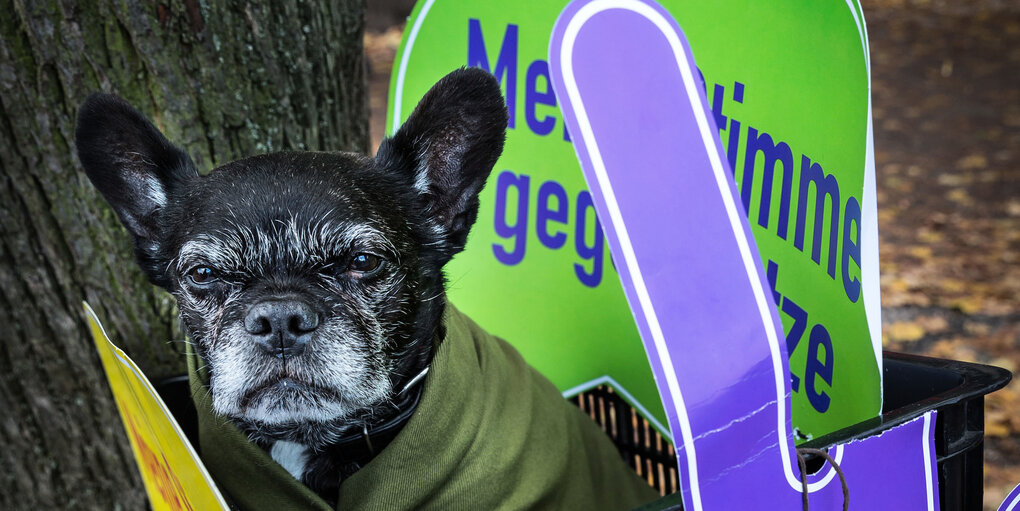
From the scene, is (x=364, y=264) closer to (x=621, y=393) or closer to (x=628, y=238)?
(x=628, y=238)

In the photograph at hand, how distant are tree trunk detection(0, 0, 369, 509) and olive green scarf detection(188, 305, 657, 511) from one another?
604mm

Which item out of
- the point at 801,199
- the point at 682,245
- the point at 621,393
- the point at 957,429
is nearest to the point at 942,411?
the point at 957,429

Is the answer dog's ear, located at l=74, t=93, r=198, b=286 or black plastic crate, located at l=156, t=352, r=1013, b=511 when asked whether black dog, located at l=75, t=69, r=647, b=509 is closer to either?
dog's ear, located at l=74, t=93, r=198, b=286

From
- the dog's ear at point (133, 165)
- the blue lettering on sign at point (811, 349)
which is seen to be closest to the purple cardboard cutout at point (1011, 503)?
the blue lettering on sign at point (811, 349)

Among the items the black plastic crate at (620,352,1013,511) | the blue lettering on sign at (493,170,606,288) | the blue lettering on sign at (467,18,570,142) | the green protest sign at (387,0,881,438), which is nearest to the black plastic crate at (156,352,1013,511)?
the black plastic crate at (620,352,1013,511)

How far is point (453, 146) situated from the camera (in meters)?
1.75

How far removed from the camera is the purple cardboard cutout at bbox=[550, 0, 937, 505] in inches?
41.0

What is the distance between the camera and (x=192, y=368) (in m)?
1.69

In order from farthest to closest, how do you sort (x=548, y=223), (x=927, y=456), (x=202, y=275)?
1. (x=548, y=223)
2. (x=202, y=275)
3. (x=927, y=456)

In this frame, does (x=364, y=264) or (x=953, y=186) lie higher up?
(x=953, y=186)

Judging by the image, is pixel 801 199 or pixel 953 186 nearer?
pixel 801 199

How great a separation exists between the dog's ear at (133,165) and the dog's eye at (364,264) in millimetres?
426

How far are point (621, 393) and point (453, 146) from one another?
0.90 m

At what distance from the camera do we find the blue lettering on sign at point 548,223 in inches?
86.7
